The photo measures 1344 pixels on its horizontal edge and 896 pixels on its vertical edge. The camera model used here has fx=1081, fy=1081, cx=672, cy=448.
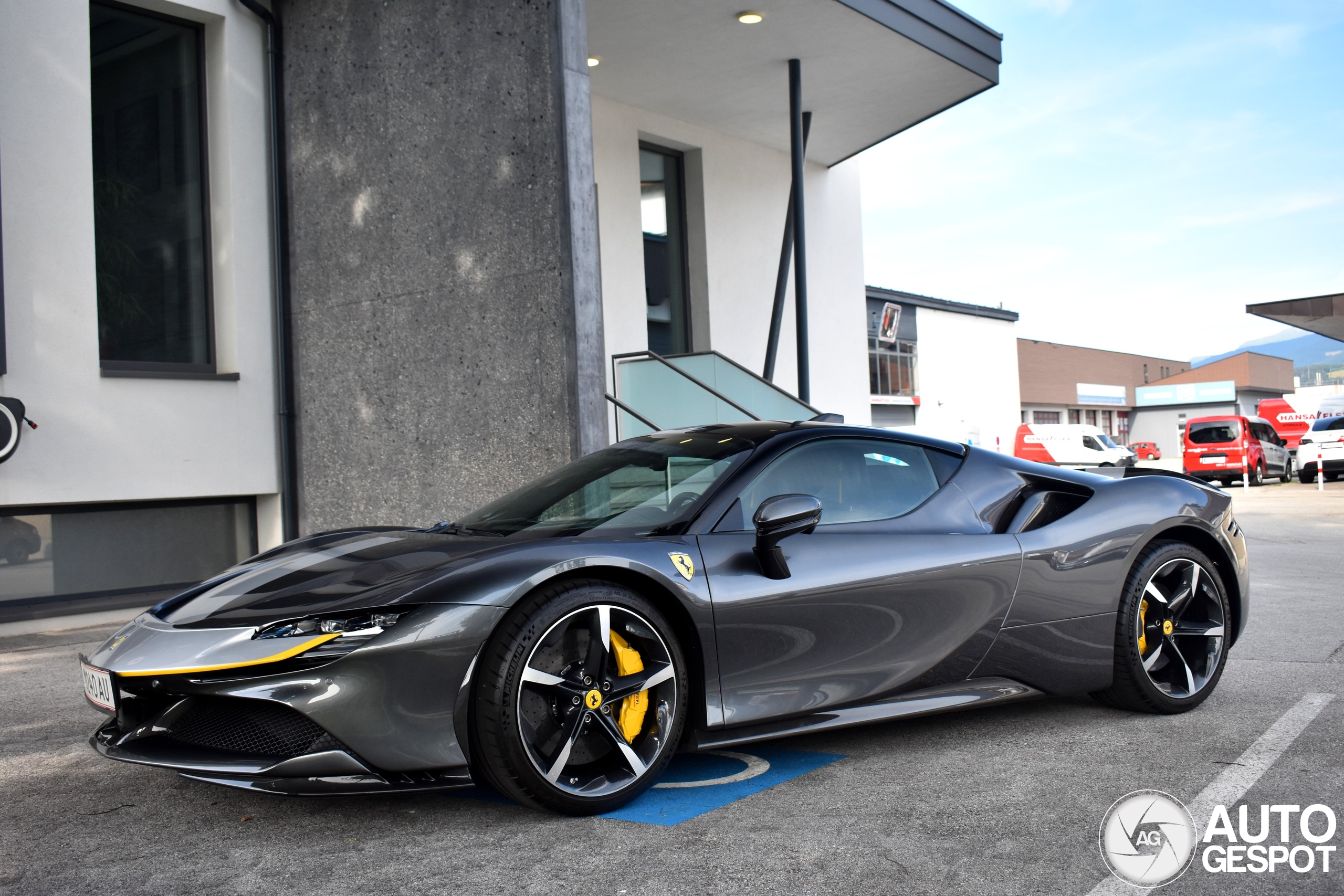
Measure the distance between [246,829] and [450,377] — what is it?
521 cm

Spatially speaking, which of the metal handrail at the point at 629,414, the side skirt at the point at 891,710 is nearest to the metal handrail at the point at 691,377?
the metal handrail at the point at 629,414

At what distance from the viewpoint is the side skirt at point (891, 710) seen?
3.31 m

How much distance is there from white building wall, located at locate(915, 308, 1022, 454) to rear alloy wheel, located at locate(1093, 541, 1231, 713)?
37018 millimetres

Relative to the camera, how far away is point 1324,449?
24.3m

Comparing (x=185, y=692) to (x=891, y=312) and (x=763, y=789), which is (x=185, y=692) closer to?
(x=763, y=789)

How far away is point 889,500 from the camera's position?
12.8ft

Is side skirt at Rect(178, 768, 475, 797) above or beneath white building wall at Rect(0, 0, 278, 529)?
beneath

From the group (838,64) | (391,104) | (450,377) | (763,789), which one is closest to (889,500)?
(763,789)

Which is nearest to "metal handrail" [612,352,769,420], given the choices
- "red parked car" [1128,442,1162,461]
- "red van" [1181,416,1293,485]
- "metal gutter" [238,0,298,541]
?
"metal gutter" [238,0,298,541]

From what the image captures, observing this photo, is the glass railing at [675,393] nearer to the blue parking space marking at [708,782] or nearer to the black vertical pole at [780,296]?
the black vertical pole at [780,296]

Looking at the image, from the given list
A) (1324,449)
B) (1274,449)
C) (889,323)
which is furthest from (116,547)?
(889,323)

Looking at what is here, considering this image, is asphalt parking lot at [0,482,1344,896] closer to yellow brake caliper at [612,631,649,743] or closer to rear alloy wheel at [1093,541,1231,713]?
rear alloy wheel at [1093,541,1231,713]

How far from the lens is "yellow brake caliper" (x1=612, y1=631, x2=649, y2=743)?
3.17 m

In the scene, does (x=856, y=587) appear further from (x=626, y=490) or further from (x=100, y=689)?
(x=100, y=689)
